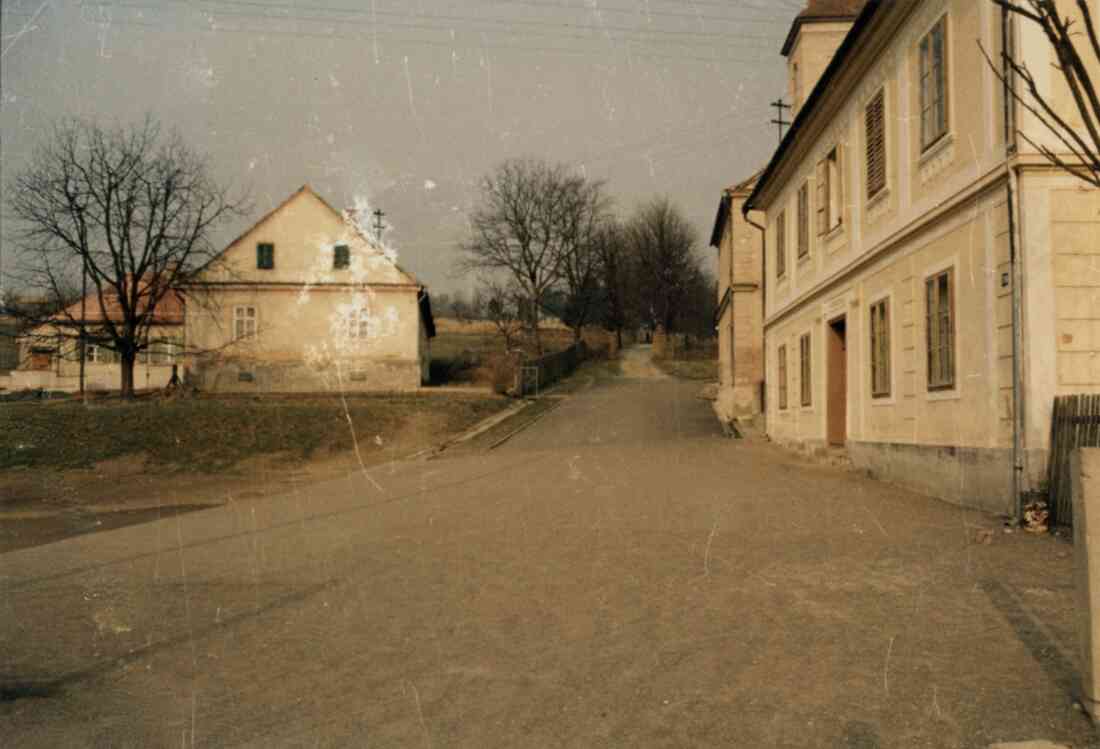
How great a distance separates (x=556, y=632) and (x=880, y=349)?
11196 millimetres

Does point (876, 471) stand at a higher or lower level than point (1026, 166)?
lower

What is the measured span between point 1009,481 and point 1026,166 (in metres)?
3.47

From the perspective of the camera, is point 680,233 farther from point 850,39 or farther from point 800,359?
point 850,39

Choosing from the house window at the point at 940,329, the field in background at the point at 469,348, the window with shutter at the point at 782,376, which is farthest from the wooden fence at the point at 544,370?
the house window at the point at 940,329

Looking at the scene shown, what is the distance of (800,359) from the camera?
22.5m

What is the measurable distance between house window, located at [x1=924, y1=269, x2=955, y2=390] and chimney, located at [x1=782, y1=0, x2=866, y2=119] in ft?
50.7

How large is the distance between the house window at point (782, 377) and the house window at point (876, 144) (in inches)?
351

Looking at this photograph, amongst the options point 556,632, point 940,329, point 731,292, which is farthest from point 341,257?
point 556,632

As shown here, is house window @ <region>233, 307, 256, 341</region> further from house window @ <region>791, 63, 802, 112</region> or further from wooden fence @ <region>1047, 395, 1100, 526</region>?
wooden fence @ <region>1047, 395, 1100, 526</region>

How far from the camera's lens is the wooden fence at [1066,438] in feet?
30.5

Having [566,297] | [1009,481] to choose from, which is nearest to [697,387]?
[566,297]

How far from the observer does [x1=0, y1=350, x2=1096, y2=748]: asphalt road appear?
462cm

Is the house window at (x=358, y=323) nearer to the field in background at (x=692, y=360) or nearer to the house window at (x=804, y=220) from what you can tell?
the field in background at (x=692, y=360)

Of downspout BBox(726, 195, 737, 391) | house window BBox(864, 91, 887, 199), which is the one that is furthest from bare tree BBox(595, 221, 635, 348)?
house window BBox(864, 91, 887, 199)
